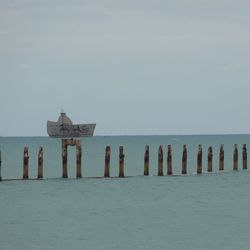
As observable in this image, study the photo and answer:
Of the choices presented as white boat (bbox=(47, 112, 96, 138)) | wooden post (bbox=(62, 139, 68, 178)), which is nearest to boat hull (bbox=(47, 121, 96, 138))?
white boat (bbox=(47, 112, 96, 138))

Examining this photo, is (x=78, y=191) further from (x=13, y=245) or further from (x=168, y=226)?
(x=13, y=245)

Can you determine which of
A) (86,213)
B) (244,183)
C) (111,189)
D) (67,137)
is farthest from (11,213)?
(244,183)

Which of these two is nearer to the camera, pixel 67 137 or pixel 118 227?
pixel 118 227

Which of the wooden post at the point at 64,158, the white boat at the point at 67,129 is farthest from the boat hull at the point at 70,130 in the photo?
the wooden post at the point at 64,158

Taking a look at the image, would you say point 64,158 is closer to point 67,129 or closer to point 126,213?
point 67,129

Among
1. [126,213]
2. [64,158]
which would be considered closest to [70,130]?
[64,158]

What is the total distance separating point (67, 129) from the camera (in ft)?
162

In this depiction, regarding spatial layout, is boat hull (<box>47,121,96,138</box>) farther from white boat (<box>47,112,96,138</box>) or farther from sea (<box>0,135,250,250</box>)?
sea (<box>0,135,250,250</box>)

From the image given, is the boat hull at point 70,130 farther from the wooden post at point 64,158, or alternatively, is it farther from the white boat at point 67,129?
the wooden post at point 64,158

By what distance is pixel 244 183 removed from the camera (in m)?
48.9

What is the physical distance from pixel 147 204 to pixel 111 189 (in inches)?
290

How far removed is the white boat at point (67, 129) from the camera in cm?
4925

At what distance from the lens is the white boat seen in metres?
49.2

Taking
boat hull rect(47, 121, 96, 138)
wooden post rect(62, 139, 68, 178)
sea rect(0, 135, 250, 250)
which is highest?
boat hull rect(47, 121, 96, 138)
